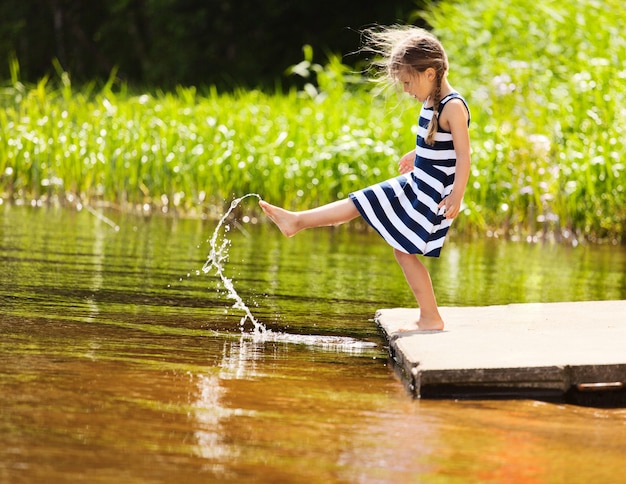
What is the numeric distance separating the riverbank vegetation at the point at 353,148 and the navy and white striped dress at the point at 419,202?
624 cm

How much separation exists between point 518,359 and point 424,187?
1.09m

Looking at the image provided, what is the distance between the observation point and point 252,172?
38.5 feet

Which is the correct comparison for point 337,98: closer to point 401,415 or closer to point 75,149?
point 75,149

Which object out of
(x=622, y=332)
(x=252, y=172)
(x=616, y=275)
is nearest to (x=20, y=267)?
(x=622, y=332)

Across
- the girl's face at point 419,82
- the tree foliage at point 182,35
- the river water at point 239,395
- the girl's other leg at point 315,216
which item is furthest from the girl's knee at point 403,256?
the tree foliage at point 182,35

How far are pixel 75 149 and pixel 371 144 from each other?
2.95m

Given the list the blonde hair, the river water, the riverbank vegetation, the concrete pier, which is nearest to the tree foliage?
the riverbank vegetation

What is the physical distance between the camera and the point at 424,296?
4.73 m

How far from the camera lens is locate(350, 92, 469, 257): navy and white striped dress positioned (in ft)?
Answer: 15.5

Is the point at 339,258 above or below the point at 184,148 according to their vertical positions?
below

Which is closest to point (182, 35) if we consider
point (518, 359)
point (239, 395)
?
point (518, 359)

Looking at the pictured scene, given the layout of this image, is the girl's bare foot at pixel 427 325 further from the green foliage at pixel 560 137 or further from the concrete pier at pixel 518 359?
the green foliage at pixel 560 137

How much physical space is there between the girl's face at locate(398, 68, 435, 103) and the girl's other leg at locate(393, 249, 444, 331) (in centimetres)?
65

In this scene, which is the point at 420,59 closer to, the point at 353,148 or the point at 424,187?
the point at 424,187
